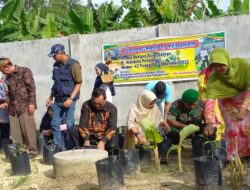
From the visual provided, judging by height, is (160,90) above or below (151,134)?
above

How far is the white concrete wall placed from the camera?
21.6 ft

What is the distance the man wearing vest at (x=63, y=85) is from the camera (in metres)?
5.98

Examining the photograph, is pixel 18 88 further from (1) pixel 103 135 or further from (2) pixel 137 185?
(2) pixel 137 185

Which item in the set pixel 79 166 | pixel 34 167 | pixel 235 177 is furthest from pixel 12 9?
pixel 235 177

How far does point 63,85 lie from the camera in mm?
6031

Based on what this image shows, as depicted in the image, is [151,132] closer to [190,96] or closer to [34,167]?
[190,96]

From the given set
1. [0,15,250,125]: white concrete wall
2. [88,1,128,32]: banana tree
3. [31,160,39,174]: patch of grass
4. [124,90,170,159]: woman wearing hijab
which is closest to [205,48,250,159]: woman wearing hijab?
[124,90,170,159]: woman wearing hijab

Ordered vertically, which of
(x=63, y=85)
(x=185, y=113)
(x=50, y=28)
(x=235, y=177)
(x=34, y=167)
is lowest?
(x=34, y=167)

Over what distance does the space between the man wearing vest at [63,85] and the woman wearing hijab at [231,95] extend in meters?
2.35

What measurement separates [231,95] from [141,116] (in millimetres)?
1464

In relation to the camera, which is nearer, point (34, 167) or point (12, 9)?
point (34, 167)

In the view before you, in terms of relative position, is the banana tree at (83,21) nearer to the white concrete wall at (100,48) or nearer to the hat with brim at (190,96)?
the white concrete wall at (100,48)

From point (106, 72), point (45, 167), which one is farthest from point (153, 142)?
point (106, 72)

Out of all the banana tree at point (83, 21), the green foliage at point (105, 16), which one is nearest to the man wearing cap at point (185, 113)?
the green foliage at point (105, 16)
